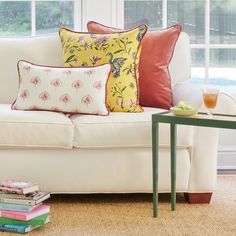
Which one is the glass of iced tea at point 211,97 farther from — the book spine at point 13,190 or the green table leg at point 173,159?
the book spine at point 13,190

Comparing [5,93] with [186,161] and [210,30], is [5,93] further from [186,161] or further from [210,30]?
[210,30]

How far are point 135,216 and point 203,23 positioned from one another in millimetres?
1891

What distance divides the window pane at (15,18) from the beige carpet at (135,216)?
154cm

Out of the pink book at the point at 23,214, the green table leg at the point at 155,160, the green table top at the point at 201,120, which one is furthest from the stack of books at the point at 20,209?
the green table top at the point at 201,120

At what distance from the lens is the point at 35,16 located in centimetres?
451

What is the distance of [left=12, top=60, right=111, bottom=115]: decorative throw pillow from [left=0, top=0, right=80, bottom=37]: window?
108 centimetres

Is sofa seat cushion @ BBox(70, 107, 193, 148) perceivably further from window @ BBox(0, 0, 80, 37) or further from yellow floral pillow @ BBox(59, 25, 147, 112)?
window @ BBox(0, 0, 80, 37)

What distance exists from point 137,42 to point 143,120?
1.96 ft

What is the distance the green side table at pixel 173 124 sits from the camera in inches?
112

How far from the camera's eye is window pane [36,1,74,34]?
4.51 m

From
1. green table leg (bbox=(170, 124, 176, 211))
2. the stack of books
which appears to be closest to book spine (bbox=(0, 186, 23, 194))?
the stack of books

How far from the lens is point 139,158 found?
10.9 ft

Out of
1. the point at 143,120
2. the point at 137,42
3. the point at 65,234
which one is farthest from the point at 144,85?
the point at 65,234

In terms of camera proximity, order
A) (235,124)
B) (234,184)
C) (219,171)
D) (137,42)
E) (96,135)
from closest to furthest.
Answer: (235,124), (96,135), (137,42), (234,184), (219,171)
